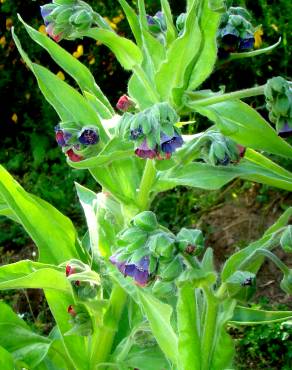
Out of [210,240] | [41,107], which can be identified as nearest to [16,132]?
[41,107]

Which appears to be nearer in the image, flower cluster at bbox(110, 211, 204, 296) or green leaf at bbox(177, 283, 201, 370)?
flower cluster at bbox(110, 211, 204, 296)

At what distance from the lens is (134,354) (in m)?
2.11

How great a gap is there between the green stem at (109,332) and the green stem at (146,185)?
0.26 metres

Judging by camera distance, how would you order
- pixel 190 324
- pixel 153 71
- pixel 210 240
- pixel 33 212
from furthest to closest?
pixel 210 240 → pixel 33 212 → pixel 153 71 → pixel 190 324

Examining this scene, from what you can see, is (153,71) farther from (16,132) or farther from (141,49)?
(16,132)

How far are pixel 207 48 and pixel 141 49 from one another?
20 centimetres

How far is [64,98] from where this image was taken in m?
1.97

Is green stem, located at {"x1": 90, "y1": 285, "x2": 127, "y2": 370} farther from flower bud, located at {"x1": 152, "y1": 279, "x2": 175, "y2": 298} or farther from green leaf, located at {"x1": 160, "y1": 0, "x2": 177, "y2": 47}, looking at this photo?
green leaf, located at {"x1": 160, "y1": 0, "x2": 177, "y2": 47}

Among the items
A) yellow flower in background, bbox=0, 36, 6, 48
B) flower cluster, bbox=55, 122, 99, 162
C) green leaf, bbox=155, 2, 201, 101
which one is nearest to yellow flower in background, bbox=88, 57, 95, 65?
yellow flower in background, bbox=0, 36, 6, 48

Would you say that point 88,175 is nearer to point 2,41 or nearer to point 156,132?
point 2,41

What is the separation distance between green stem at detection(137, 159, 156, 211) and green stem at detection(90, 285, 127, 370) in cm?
26

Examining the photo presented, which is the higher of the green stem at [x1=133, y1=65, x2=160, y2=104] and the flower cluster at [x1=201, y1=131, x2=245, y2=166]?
the green stem at [x1=133, y1=65, x2=160, y2=104]

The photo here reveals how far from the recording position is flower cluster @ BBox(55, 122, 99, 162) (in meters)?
1.84

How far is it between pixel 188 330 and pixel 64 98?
694 millimetres
